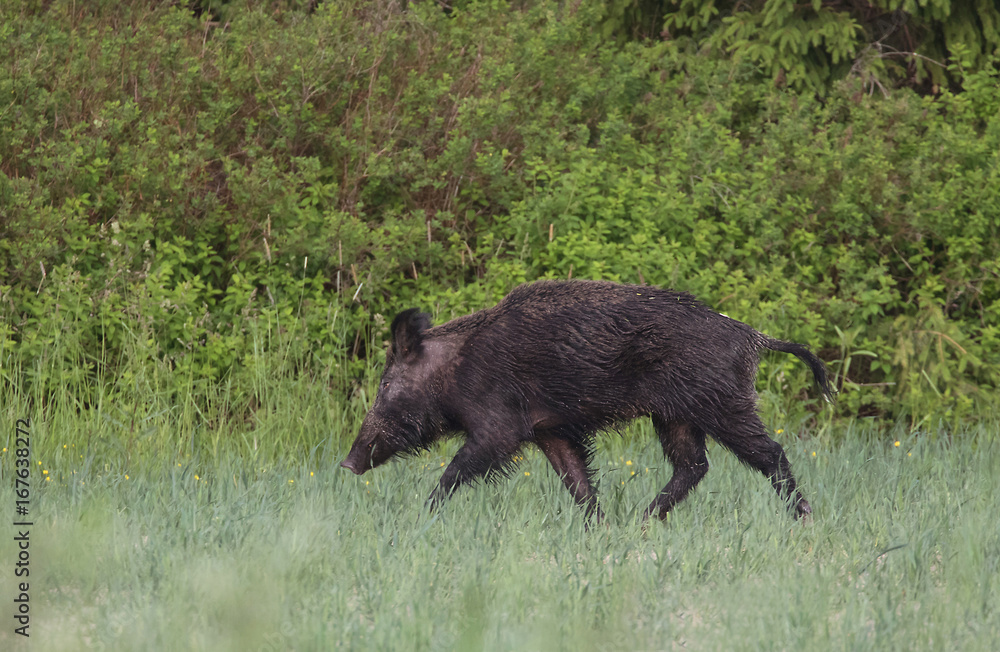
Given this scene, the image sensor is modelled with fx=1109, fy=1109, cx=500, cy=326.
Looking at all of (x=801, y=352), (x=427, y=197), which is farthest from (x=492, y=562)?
(x=427, y=197)

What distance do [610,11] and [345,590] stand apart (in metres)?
7.24

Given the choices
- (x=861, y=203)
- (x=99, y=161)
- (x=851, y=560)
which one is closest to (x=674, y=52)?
(x=861, y=203)

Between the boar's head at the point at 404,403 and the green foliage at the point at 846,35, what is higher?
the green foliage at the point at 846,35

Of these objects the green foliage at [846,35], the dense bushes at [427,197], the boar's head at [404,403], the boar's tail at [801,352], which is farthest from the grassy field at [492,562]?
the green foliage at [846,35]

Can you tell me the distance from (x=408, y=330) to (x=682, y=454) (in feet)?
4.32

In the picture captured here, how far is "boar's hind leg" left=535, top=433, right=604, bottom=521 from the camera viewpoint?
15.6 feet

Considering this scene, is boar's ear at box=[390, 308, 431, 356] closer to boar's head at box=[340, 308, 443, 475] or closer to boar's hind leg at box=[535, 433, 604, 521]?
boar's head at box=[340, 308, 443, 475]

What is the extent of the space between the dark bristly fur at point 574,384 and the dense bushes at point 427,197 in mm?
2019

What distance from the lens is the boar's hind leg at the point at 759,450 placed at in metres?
4.68

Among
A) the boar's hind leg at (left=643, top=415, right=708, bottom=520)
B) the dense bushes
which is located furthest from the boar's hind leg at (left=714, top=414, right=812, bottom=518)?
the dense bushes

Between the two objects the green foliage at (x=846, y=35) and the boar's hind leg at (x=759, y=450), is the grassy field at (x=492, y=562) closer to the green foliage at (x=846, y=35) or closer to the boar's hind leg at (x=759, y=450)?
the boar's hind leg at (x=759, y=450)

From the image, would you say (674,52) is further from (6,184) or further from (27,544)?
(27,544)

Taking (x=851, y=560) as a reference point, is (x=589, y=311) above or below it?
above

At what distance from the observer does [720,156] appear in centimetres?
838
